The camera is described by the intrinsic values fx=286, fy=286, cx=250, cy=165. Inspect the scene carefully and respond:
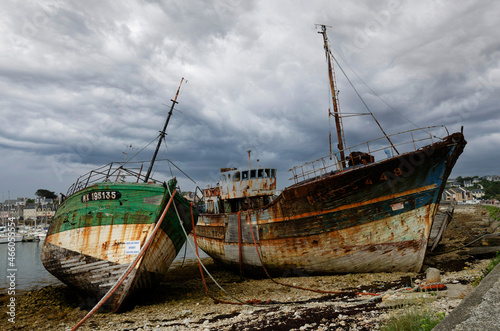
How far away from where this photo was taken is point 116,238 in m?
8.66

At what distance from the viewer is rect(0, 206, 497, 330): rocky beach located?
19.1 ft

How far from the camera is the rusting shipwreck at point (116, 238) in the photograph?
8430mm

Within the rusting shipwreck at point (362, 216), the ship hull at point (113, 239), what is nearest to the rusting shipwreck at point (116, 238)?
the ship hull at point (113, 239)

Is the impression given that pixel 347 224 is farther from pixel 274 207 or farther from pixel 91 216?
pixel 91 216

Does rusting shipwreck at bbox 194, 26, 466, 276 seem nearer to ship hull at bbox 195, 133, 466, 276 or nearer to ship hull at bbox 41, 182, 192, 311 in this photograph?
ship hull at bbox 195, 133, 466, 276

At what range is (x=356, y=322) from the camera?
5289 mm

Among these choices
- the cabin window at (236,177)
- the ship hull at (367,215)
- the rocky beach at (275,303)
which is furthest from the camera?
the cabin window at (236,177)

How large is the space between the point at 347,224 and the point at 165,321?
6976 millimetres

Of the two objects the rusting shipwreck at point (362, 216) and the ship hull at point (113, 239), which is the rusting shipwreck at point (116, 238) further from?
the rusting shipwreck at point (362, 216)

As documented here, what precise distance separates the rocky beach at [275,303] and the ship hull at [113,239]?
0.85 meters

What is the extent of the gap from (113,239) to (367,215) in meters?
8.69

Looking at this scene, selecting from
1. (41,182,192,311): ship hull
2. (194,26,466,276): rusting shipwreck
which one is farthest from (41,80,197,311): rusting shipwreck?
(194,26,466,276): rusting shipwreck

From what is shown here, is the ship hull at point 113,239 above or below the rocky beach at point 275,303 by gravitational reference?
above

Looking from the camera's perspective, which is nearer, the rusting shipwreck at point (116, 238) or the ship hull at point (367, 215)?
the rusting shipwreck at point (116, 238)
